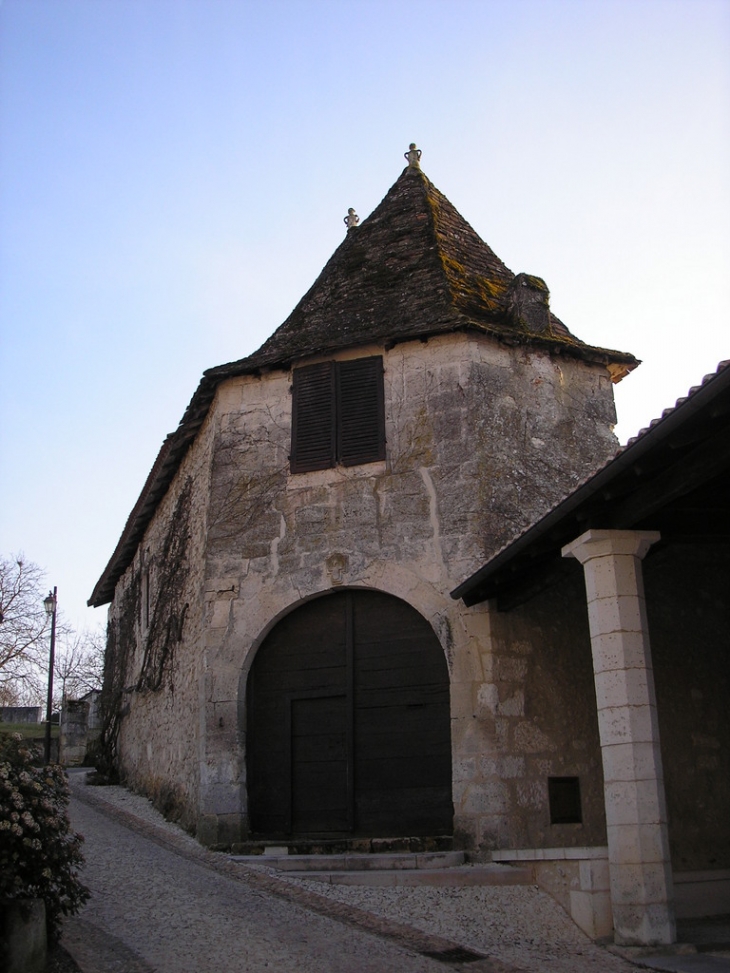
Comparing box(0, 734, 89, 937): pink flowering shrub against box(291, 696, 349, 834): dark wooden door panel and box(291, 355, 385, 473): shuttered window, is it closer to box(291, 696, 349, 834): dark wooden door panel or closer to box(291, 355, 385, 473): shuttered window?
box(291, 696, 349, 834): dark wooden door panel

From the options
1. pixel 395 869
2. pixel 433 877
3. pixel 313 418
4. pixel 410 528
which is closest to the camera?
pixel 433 877

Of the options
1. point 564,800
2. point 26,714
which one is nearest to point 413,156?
point 564,800

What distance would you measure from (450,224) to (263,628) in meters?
5.75

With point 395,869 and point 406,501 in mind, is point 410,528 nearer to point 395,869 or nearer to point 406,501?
point 406,501

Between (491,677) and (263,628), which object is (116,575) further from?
(491,677)

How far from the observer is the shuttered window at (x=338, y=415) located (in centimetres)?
1045

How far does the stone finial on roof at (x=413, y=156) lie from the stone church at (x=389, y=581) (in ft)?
6.81

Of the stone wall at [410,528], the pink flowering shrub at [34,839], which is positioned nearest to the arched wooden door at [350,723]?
the stone wall at [410,528]

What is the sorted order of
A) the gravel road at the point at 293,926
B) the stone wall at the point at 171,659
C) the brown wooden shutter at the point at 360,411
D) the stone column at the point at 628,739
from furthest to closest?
→ 1. the stone wall at the point at 171,659
2. the brown wooden shutter at the point at 360,411
3. the stone column at the point at 628,739
4. the gravel road at the point at 293,926

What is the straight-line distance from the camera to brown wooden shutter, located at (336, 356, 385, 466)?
1040 centimetres

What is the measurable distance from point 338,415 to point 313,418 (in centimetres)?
30

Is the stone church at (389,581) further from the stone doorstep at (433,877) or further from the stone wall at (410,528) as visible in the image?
the stone doorstep at (433,877)

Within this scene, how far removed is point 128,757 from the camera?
14.2m

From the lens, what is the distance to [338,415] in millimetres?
10586
